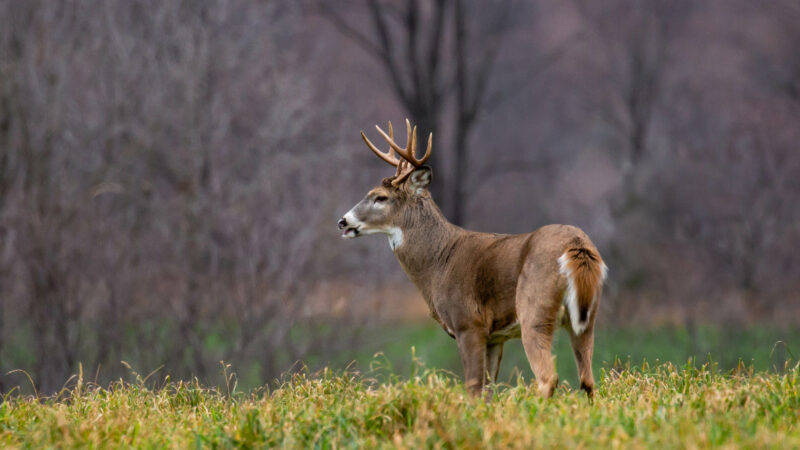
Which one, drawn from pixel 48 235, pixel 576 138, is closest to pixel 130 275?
pixel 48 235

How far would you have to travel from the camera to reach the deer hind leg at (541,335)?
6.65m

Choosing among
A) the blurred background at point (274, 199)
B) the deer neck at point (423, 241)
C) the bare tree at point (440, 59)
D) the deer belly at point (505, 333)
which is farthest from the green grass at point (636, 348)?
the deer belly at point (505, 333)

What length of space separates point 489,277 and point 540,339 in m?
0.95

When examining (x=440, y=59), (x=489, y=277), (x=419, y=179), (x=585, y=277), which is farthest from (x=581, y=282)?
(x=440, y=59)

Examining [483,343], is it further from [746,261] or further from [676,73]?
[676,73]

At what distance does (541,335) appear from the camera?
671cm

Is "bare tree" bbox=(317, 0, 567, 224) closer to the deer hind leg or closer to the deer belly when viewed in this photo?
the deer belly

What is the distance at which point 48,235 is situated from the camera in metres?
16.8

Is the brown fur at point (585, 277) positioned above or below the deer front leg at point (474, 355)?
above

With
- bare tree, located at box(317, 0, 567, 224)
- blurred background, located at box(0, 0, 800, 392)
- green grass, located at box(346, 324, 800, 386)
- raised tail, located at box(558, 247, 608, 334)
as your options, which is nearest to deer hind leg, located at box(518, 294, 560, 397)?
raised tail, located at box(558, 247, 608, 334)

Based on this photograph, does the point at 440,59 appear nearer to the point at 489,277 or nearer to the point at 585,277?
the point at 489,277

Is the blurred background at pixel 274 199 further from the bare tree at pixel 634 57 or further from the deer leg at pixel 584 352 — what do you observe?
the deer leg at pixel 584 352

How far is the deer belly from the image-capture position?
734 centimetres

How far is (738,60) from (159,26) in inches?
791
